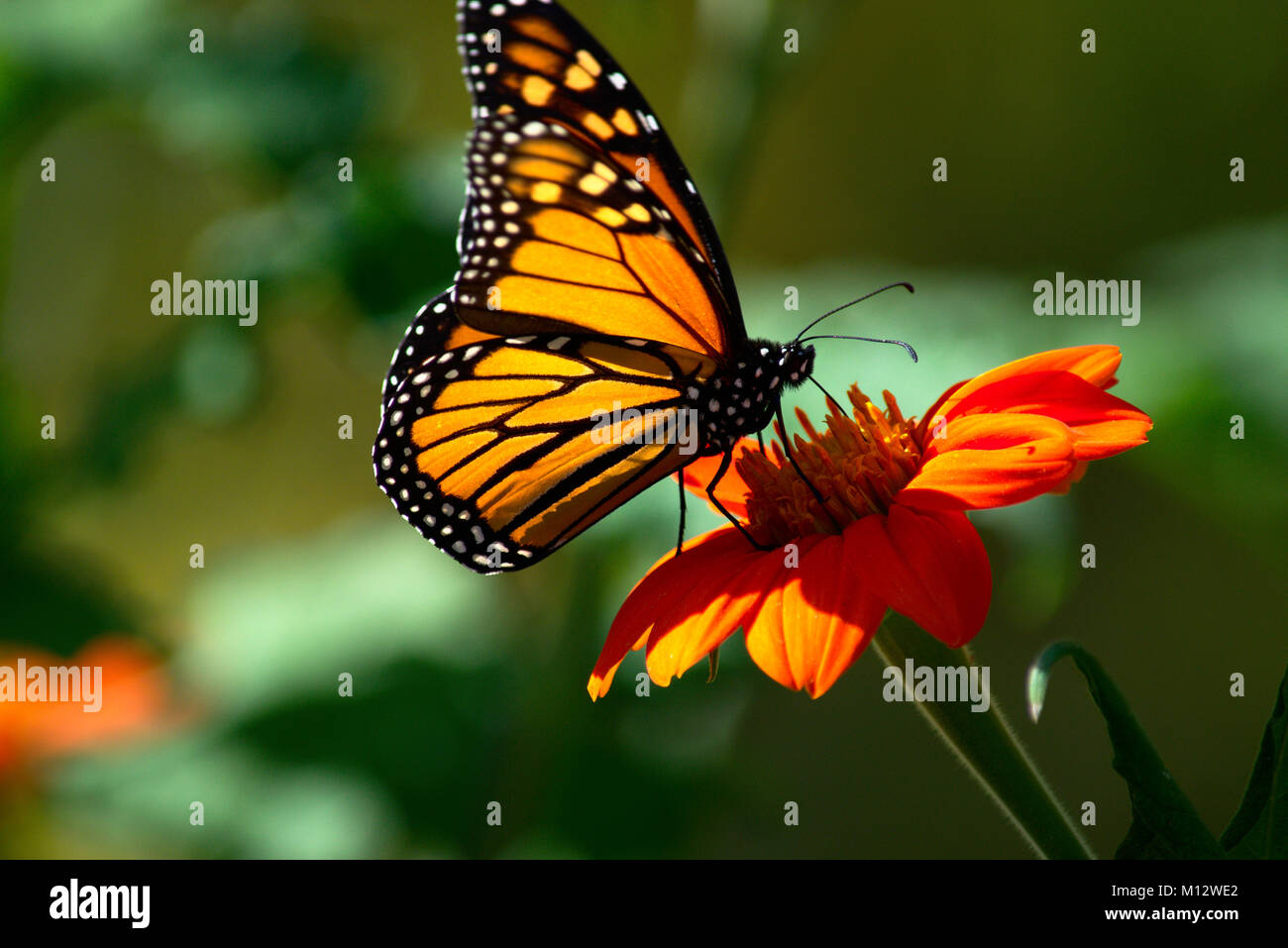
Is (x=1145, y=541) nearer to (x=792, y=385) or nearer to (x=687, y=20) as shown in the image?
(x=687, y=20)

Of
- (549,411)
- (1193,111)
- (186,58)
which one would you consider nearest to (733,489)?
(549,411)

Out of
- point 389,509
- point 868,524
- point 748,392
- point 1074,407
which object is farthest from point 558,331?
point 389,509

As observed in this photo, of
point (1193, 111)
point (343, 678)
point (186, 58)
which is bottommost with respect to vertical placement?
point (343, 678)

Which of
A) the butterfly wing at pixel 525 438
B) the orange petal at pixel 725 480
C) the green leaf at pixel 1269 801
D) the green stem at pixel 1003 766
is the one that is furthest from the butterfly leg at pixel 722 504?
the green leaf at pixel 1269 801

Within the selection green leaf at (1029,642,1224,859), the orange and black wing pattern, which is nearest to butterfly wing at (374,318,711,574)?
the orange and black wing pattern

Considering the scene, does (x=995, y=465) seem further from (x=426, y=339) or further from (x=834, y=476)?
(x=426, y=339)

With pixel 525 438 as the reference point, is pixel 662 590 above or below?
below

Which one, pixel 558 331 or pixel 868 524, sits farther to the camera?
pixel 558 331

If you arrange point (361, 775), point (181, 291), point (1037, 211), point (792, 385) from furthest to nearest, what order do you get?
point (1037, 211) < point (181, 291) < point (361, 775) < point (792, 385)
